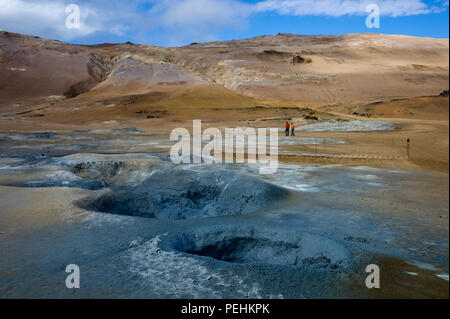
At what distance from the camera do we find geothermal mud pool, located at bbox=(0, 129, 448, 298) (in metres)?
2.98

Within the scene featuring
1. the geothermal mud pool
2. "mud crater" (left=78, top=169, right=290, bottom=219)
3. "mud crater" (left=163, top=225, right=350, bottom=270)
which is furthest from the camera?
"mud crater" (left=78, top=169, right=290, bottom=219)

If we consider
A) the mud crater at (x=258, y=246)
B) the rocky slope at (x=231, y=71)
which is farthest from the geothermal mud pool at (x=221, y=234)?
the rocky slope at (x=231, y=71)

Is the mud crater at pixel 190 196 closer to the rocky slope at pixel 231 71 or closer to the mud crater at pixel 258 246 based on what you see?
the mud crater at pixel 258 246

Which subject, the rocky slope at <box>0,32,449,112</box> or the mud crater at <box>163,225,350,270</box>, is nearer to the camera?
the mud crater at <box>163,225,350,270</box>

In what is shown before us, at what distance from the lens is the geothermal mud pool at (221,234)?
2.98m

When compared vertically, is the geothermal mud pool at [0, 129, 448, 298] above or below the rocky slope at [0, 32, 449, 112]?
below

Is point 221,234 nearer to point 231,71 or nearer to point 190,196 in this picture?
point 190,196

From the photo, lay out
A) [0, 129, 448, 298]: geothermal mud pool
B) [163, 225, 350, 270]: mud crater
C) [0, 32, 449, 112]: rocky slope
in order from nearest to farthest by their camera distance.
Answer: [0, 129, 448, 298]: geothermal mud pool → [163, 225, 350, 270]: mud crater → [0, 32, 449, 112]: rocky slope

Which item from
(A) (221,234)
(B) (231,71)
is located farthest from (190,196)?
(B) (231,71)

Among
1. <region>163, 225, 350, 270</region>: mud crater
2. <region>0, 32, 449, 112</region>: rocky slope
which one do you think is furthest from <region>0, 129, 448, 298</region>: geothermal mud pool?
<region>0, 32, 449, 112</region>: rocky slope

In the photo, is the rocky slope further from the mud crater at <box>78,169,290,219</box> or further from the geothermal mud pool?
the mud crater at <box>78,169,290,219</box>

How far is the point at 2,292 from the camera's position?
2.91m

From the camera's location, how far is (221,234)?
4.49 meters
